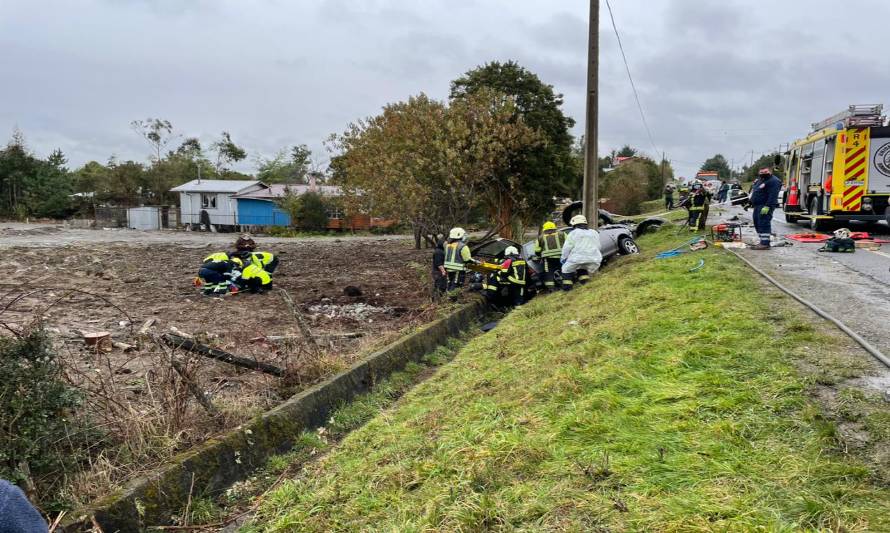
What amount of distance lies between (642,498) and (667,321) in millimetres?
3201

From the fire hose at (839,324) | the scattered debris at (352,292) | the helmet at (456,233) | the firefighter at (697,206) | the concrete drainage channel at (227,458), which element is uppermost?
the firefighter at (697,206)

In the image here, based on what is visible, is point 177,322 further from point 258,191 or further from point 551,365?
point 258,191

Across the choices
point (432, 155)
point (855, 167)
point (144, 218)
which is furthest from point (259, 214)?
point (855, 167)

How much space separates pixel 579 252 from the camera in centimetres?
1043

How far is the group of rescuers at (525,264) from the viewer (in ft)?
34.3

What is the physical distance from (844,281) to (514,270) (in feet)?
17.6

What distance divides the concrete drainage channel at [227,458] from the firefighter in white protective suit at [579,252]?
4631 mm

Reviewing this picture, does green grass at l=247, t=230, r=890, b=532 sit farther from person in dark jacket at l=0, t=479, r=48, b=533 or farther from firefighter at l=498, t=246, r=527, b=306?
firefighter at l=498, t=246, r=527, b=306

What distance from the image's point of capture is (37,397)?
348 centimetres

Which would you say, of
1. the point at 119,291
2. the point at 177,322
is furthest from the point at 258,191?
the point at 177,322

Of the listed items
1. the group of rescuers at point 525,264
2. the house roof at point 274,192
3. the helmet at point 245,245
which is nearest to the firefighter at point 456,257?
the group of rescuers at point 525,264

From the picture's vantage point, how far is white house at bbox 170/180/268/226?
44281mm

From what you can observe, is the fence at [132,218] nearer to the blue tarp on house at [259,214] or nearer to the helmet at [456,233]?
the blue tarp on house at [259,214]

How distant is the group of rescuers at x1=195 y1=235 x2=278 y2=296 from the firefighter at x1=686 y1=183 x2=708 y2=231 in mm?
10324
